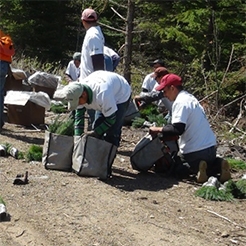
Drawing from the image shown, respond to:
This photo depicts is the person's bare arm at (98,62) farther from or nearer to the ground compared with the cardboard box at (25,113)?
farther from the ground

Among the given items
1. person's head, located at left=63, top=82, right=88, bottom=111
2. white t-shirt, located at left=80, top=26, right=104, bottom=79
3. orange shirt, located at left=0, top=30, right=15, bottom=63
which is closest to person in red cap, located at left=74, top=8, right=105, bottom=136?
white t-shirt, located at left=80, top=26, right=104, bottom=79

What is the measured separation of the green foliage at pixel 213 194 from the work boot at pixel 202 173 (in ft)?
1.38

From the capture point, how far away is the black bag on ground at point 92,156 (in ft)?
21.2

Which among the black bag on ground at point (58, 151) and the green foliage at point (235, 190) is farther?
the black bag on ground at point (58, 151)

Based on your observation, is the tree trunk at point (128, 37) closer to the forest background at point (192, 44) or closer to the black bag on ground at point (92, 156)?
the forest background at point (192, 44)

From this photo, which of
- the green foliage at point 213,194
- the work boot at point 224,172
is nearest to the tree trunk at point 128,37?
the work boot at point 224,172

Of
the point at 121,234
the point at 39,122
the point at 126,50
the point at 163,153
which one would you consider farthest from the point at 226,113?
the point at 121,234

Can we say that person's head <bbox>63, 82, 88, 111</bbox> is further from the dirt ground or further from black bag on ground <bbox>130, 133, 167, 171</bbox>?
black bag on ground <bbox>130, 133, 167, 171</bbox>

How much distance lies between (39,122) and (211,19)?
6.83 m

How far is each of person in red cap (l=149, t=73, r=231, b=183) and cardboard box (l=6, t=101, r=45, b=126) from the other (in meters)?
3.30

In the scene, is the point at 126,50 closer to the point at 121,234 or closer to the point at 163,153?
the point at 163,153

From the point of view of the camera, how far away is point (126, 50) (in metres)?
13.7

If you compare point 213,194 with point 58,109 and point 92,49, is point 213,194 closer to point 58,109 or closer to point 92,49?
point 92,49

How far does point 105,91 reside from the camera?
627 centimetres
